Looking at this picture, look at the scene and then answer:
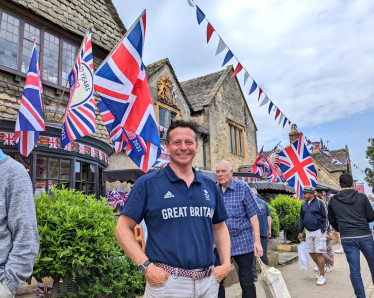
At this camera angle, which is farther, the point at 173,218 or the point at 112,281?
the point at 112,281

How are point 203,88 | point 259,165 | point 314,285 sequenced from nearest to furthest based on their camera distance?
point 314,285
point 259,165
point 203,88

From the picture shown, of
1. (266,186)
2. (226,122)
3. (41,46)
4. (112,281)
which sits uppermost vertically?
(226,122)

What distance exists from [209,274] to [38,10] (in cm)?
866

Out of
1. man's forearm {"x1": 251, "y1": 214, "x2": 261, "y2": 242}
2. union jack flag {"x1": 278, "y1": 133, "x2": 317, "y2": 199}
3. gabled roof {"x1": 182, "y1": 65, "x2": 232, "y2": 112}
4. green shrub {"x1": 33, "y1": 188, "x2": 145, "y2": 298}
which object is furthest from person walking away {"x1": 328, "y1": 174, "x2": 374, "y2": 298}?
gabled roof {"x1": 182, "y1": 65, "x2": 232, "y2": 112}

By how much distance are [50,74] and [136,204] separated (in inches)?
302

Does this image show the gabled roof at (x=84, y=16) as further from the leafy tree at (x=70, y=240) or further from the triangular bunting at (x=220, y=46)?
the leafy tree at (x=70, y=240)

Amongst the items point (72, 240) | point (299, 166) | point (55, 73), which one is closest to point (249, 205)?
point (72, 240)

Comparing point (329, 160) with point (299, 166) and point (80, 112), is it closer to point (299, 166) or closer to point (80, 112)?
point (299, 166)

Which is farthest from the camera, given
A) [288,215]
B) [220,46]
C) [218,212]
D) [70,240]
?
[288,215]

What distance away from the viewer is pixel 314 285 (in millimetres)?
6078

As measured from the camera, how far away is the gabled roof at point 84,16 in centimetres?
845

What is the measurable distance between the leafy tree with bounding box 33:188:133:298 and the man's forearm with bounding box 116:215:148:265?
1.62 m

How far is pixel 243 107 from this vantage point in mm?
20688

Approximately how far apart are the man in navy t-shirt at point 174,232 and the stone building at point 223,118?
1401 cm
